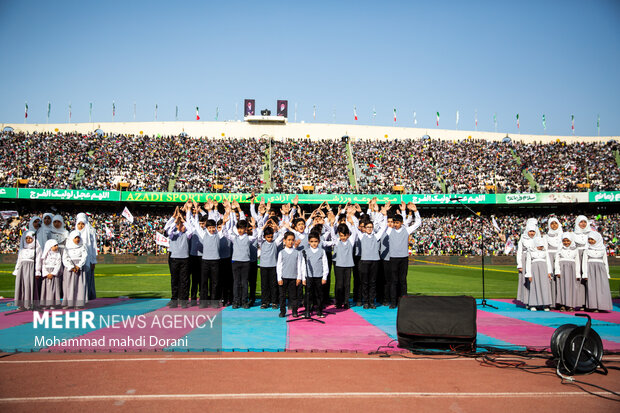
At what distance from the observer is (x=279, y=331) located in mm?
8148

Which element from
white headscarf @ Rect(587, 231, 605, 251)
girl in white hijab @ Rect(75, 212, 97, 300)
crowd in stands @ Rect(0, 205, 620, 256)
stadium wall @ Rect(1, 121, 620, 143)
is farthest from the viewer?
stadium wall @ Rect(1, 121, 620, 143)

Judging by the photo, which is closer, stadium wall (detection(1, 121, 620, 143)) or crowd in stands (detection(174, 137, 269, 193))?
crowd in stands (detection(174, 137, 269, 193))

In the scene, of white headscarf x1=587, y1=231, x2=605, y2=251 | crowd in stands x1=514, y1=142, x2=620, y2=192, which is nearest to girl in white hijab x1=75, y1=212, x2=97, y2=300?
white headscarf x1=587, y1=231, x2=605, y2=251

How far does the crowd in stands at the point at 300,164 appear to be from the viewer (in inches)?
1639

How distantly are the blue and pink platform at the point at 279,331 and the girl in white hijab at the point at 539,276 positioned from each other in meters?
0.44

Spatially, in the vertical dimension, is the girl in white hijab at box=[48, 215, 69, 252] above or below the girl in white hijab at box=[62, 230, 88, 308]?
above

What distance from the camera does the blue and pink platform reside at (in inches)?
276

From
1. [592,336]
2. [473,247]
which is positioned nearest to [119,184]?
[473,247]

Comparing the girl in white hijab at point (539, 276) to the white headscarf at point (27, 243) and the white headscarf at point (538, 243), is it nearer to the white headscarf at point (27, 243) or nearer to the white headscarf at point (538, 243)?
the white headscarf at point (538, 243)

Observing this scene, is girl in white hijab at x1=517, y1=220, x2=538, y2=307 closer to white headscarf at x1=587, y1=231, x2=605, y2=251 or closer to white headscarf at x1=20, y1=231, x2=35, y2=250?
white headscarf at x1=587, y1=231, x2=605, y2=251

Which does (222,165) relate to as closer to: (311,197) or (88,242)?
(311,197)

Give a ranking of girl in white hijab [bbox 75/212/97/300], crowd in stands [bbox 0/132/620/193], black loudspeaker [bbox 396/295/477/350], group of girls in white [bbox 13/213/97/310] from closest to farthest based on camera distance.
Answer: black loudspeaker [bbox 396/295/477/350]
group of girls in white [bbox 13/213/97/310]
girl in white hijab [bbox 75/212/97/300]
crowd in stands [bbox 0/132/620/193]

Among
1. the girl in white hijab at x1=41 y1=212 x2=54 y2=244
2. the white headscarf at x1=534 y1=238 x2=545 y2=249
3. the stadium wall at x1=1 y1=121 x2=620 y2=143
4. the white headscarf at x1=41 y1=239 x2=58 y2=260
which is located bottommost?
the white headscarf at x1=41 y1=239 x2=58 y2=260

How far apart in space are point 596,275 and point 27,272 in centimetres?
1299
